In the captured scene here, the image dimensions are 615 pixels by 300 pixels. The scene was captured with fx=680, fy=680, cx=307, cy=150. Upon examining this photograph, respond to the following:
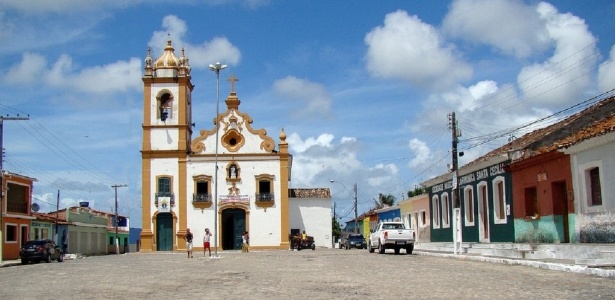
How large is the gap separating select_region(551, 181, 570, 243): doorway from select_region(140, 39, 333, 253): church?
26719 millimetres

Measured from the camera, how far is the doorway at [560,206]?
849 inches

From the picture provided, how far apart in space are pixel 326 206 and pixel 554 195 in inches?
1234

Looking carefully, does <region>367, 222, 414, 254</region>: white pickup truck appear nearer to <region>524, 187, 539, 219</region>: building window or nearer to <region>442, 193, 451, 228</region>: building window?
<region>442, 193, 451, 228</region>: building window

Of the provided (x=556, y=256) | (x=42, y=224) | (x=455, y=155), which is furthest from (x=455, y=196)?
(x=42, y=224)

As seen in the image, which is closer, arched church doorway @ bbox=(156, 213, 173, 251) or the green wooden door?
arched church doorway @ bbox=(156, 213, 173, 251)

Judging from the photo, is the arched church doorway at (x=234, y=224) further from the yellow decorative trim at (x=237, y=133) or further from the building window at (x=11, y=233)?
the building window at (x=11, y=233)

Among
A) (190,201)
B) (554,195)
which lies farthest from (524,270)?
(190,201)

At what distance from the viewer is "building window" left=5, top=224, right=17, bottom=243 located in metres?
38.9

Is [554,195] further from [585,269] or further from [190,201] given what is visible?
[190,201]

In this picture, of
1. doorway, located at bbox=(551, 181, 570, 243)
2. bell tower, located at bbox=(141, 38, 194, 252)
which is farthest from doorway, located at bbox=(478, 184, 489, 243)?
bell tower, located at bbox=(141, 38, 194, 252)

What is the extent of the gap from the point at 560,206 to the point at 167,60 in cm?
3283

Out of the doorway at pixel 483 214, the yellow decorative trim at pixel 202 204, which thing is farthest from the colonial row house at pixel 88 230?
the doorway at pixel 483 214

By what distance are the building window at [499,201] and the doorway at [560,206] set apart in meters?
4.54

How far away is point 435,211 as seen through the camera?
37.2 metres
